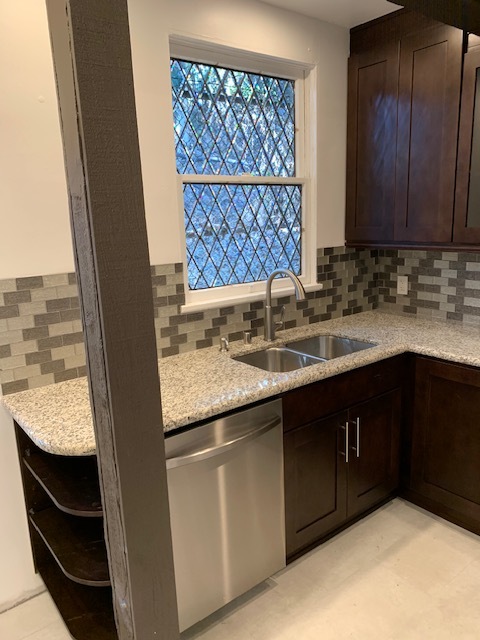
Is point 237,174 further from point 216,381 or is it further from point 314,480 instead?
point 314,480

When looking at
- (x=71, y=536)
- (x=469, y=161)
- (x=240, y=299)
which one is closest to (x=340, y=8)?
(x=469, y=161)

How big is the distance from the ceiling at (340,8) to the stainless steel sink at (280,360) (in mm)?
1674

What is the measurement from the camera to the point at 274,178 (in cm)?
252

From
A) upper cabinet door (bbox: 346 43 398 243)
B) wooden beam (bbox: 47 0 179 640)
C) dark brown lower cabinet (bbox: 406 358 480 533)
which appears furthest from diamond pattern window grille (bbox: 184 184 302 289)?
wooden beam (bbox: 47 0 179 640)

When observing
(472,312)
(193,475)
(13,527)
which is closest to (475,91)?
(472,312)

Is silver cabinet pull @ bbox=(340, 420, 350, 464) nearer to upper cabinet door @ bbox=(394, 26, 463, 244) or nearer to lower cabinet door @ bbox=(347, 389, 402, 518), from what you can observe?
lower cabinet door @ bbox=(347, 389, 402, 518)

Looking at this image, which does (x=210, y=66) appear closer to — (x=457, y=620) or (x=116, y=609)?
(x=116, y=609)

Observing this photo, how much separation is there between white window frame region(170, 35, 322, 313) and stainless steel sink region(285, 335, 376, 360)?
0.29 meters

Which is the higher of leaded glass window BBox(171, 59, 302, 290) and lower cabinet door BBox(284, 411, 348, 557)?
leaded glass window BBox(171, 59, 302, 290)

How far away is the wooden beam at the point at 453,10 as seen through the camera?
39.8 inches

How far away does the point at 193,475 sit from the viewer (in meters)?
1.67

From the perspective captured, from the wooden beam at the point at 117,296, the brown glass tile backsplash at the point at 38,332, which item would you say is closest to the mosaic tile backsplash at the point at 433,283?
the brown glass tile backsplash at the point at 38,332

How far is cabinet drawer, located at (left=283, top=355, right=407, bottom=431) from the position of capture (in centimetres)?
196

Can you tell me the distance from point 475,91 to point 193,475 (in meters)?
2.06
